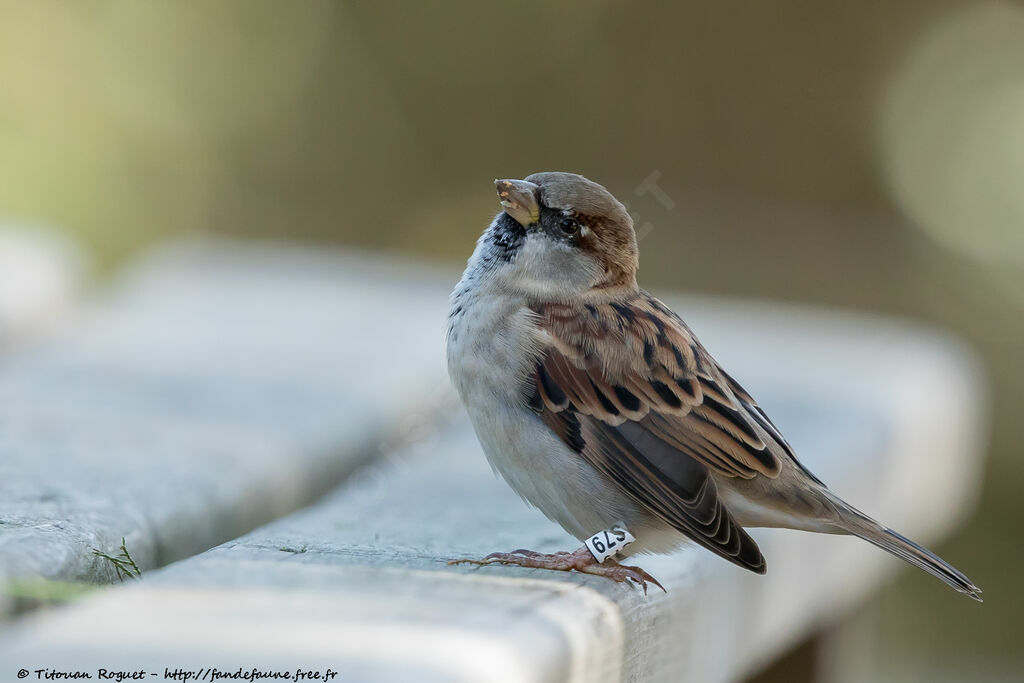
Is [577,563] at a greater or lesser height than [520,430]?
lesser

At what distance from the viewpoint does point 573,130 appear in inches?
252

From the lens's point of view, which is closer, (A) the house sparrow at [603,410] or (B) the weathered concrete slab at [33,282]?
(A) the house sparrow at [603,410]

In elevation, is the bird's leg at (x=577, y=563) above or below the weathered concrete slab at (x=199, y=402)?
below

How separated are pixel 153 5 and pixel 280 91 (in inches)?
30.1

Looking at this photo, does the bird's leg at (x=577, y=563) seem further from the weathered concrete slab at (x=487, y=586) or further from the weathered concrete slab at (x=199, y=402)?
the weathered concrete slab at (x=199, y=402)

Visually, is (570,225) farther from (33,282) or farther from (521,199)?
(33,282)

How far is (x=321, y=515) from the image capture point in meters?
1.72

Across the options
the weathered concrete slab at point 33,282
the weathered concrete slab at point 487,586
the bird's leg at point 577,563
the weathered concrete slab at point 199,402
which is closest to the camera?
the weathered concrete slab at point 487,586

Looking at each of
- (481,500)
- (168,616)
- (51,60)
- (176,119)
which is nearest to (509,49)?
(176,119)

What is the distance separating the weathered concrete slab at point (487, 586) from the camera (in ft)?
3.55

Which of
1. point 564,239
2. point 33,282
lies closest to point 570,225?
point 564,239

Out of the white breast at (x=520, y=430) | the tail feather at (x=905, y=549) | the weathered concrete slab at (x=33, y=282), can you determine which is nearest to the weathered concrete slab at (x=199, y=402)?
the weathered concrete slab at (x=33, y=282)

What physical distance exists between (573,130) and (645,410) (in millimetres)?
4833

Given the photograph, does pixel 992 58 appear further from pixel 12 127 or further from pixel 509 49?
pixel 12 127
